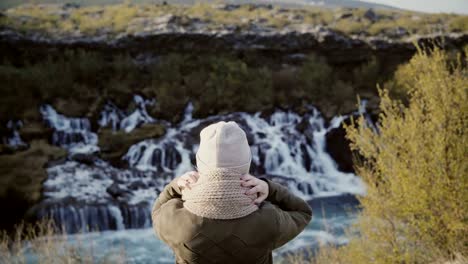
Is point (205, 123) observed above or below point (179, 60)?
below

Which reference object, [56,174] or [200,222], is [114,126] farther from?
[200,222]

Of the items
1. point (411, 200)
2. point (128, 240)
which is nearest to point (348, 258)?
point (411, 200)

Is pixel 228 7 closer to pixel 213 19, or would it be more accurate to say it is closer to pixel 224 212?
pixel 213 19

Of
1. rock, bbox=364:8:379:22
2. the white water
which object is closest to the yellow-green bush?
the white water

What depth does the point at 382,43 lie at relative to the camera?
80.6 ft

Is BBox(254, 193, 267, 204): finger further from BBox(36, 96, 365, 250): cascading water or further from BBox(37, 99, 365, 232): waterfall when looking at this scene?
BBox(37, 99, 365, 232): waterfall

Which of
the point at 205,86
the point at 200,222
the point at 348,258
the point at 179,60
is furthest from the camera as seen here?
the point at 179,60

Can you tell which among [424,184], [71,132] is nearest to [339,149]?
[71,132]

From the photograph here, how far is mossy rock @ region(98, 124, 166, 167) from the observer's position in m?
16.1

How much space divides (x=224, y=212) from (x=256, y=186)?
168mm

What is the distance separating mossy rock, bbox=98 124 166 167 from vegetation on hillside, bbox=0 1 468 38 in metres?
8.22

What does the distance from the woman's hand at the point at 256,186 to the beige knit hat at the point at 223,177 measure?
0.8 inches

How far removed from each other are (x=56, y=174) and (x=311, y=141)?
10.1 metres

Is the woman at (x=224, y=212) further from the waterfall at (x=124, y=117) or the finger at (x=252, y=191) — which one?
the waterfall at (x=124, y=117)
